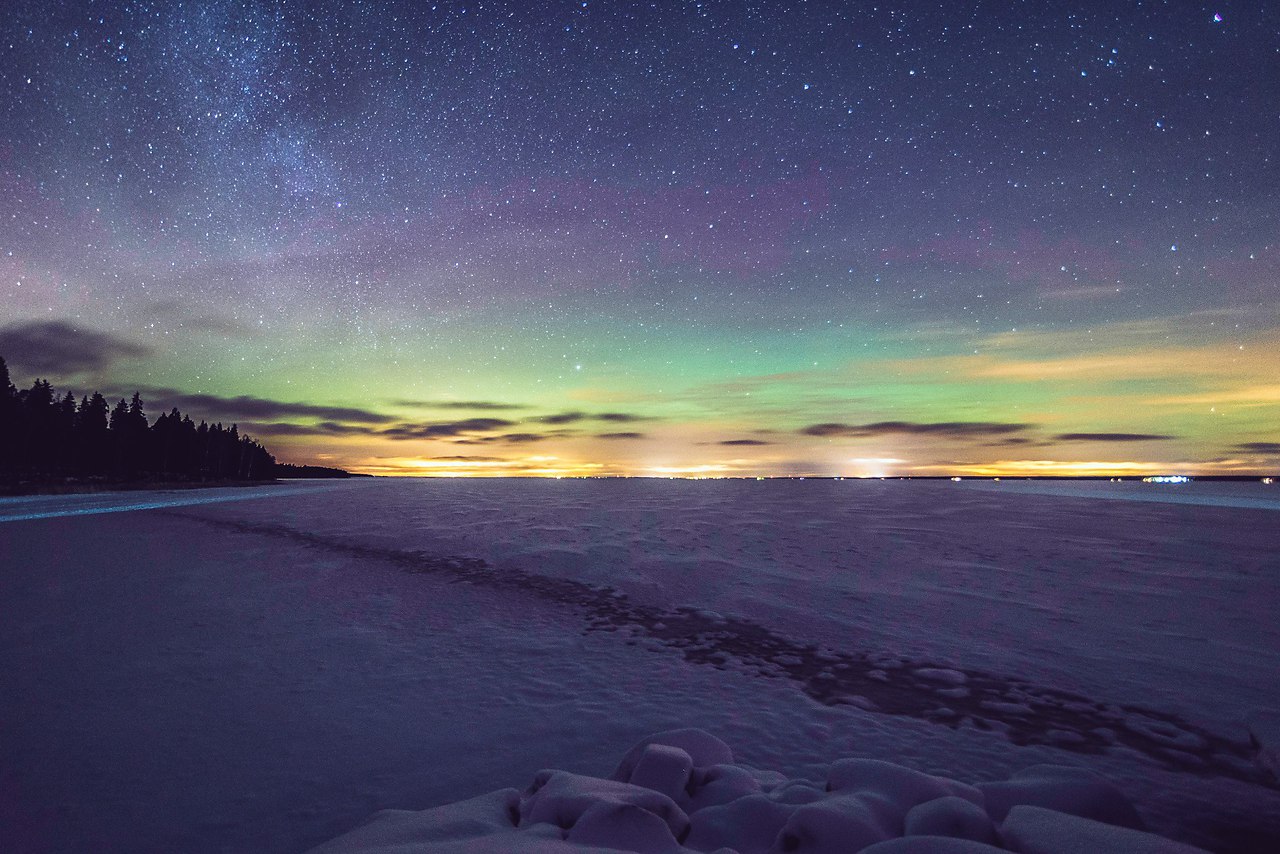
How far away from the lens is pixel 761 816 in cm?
278

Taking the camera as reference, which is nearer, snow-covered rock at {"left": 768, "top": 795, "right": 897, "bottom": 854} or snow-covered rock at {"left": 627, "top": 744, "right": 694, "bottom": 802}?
snow-covered rock at {"left": 768, "top": 795, "right": 897, "bottom": 854}

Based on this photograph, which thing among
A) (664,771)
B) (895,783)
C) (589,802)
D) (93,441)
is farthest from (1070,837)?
(93,441)

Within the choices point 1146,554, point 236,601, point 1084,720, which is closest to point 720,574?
point 1084,720

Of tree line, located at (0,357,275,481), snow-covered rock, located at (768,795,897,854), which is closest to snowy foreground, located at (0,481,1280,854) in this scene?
snow-covered rock, located at (768,795,897,854)

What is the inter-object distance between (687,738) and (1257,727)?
462cm

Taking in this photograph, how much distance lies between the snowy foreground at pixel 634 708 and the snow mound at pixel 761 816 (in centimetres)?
2

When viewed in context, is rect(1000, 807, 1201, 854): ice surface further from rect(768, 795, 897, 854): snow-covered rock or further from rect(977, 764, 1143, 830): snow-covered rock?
rect(768, 795, 897, 854): snow-covered rock

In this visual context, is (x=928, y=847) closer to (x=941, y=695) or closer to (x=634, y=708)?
(x=634, y=708)

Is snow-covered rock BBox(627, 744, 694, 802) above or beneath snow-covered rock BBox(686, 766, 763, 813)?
above

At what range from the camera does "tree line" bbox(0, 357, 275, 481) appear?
6494 cm

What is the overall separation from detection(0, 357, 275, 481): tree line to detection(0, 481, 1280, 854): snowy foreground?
7874 centimetres

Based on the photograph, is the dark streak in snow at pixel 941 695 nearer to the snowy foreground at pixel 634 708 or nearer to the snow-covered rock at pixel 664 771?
the snowy foreground at pixel 634 708

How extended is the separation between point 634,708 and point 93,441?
10475cm

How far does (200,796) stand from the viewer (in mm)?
3260
